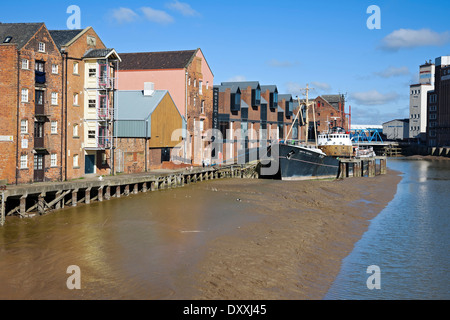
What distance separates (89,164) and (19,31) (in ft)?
38.4

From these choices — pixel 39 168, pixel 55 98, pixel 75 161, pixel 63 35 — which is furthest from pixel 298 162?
pixel 39 168

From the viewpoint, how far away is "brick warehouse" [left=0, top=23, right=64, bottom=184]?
30844 millimetres

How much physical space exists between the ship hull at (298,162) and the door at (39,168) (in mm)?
27188

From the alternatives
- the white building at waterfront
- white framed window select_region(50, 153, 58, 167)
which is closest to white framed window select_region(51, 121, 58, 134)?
white framed window select_region(50, 153, 58, 167)

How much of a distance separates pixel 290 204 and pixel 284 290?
19426 mm

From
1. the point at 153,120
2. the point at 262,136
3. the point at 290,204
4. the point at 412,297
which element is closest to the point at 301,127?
the point at 262,136

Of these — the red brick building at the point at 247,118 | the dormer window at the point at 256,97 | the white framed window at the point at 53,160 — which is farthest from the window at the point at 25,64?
the dormer window at the point at 256,97

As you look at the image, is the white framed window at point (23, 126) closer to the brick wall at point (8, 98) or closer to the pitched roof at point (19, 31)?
the brick wall at point (8, 98)

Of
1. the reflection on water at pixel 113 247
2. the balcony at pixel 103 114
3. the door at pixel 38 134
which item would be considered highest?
the balcony at pixel 103 114

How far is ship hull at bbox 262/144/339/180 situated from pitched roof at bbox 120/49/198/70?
15497 millimetres

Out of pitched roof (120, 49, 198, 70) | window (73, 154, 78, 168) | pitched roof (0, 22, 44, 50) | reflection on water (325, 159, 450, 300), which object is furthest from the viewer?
pitched roof (120, 49, 198, 70)

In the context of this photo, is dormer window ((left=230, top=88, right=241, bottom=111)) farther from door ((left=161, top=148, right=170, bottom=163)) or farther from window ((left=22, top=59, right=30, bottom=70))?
window ((left=22, top=59, right=30, bottom=70))

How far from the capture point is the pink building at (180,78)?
2212 inches

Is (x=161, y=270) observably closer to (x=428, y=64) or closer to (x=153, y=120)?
(x=153, y=120)
